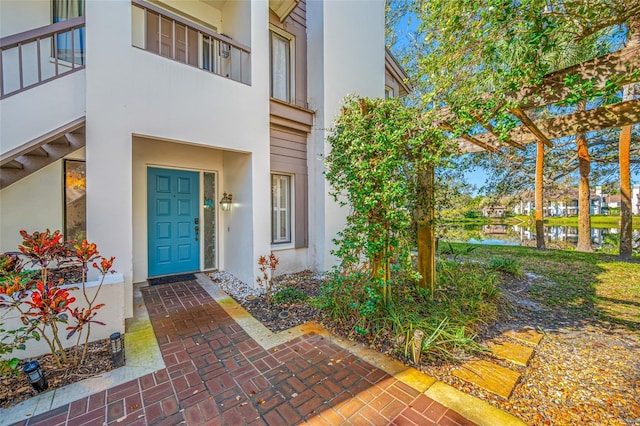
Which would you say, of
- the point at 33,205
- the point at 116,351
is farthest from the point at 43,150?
the point at 116,351

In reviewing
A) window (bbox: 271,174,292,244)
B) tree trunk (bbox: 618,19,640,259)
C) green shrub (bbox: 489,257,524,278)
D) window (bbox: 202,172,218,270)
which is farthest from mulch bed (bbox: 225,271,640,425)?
tree trunk (bbox: 618,19,640,259)

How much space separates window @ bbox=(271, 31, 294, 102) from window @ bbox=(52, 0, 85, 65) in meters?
3.33

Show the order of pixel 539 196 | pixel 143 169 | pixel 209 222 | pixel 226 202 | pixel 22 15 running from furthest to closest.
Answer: pixel 539 196 → pixel 209 222 → pixel 226 202 → pixel 143 169 → pixel 22 15

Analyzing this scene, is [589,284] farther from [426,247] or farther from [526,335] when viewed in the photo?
[426,247]

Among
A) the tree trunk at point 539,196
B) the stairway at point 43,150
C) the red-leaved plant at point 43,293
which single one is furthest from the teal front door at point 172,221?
the tree trunk at point 539,196

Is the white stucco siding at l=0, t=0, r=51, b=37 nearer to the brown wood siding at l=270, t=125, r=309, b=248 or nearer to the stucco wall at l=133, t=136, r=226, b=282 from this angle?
the stucco wall at l=133, t=136, r=226, b=282

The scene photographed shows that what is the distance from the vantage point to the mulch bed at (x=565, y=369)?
6.61 feet

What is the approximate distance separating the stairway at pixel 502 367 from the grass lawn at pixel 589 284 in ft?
5.22

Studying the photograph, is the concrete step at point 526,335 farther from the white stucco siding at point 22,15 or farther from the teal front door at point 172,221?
the white stucco siding at point 22,15

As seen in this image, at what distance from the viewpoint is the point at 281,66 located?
6102mm

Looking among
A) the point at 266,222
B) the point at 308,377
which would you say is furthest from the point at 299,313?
the point at 266,222

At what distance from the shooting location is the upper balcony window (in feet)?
19.5

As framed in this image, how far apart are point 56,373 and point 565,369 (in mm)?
4903

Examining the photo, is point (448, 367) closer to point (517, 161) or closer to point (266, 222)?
point (266, 222)
